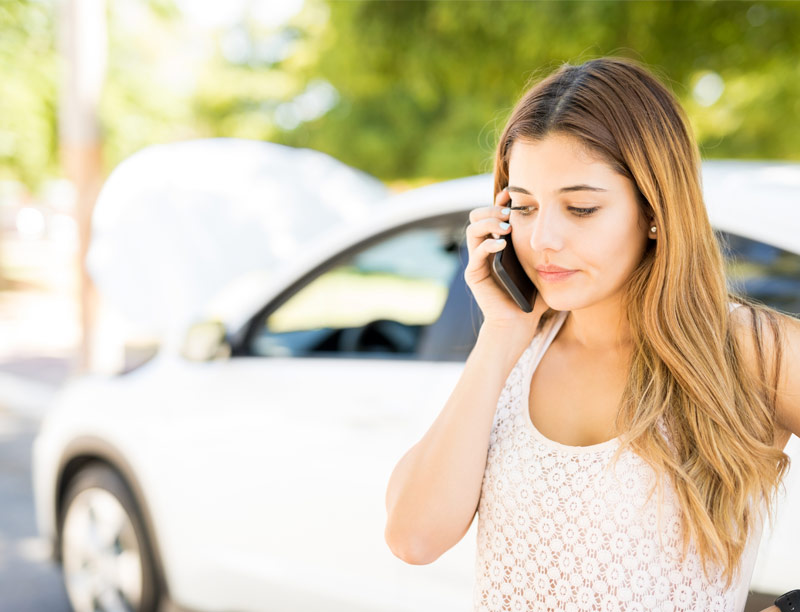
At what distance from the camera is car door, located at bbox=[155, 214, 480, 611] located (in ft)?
8.34

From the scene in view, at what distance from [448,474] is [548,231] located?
46 cm

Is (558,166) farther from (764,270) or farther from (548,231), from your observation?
(764,270)

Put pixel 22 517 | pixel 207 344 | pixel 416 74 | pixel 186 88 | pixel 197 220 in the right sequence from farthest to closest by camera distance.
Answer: pixel 186 88 → pixel 416 74 → pixel 197 220 → pixel 22 517 → pixel 207 344

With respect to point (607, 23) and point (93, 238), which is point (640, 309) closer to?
point (607, 23)

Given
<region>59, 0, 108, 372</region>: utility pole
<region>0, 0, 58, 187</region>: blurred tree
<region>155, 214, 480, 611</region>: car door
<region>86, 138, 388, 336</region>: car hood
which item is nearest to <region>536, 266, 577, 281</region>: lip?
<region>155, 214, 480, 611</region>: car door

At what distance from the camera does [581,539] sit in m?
1.44

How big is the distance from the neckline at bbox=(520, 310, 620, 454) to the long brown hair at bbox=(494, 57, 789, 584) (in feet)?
0.16

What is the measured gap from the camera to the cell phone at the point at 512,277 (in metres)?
1.59

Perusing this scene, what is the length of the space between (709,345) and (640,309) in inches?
5.2

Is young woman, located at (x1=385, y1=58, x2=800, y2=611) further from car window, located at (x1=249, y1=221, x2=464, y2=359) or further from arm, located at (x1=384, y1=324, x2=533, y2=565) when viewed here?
car window, located at (x1=249, y1=221, x2=464, y2=359)

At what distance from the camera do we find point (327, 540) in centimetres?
269

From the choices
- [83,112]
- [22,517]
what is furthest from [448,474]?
[83,112]

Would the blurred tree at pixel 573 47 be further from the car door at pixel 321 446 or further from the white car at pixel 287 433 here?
the car door at pixel 321 446

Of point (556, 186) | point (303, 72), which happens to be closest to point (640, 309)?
point (556, 186)
